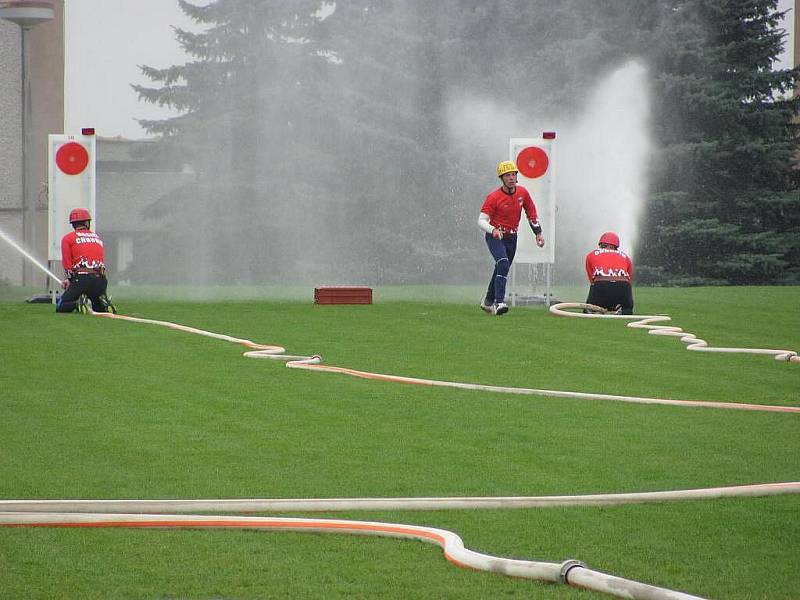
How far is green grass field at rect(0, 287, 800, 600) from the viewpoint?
238 inches

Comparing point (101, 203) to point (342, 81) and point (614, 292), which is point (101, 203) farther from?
point (614, 292)

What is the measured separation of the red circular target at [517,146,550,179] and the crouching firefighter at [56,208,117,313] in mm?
7224

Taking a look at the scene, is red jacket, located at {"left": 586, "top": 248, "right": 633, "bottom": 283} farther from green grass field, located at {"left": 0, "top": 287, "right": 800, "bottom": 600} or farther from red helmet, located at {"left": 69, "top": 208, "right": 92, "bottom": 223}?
red helmet, located at {"left": 69, "top": 208, "right": 92, "bottom": 223}

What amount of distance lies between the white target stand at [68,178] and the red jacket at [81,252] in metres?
3.26

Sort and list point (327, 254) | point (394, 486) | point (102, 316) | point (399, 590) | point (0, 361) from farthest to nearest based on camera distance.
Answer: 1. point (327, 254)
2. point (102, 316)
3. point (0, 361)
4. point (394, 486)
5. point (399, 590)

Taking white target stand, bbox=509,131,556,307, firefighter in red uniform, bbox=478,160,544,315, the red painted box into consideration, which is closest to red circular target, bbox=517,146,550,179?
white target stand, bbox=509,131,556,307

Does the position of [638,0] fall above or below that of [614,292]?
above

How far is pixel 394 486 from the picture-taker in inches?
308

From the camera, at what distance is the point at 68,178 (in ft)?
80.1

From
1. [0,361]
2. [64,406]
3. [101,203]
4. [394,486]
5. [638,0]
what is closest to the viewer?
[394,486]

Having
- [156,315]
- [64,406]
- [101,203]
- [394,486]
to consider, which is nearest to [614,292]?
[156,315]

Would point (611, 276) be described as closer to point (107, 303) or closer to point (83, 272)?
point (107, 303)

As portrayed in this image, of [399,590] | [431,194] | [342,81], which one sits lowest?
[399,590]

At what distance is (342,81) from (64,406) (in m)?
39.0
